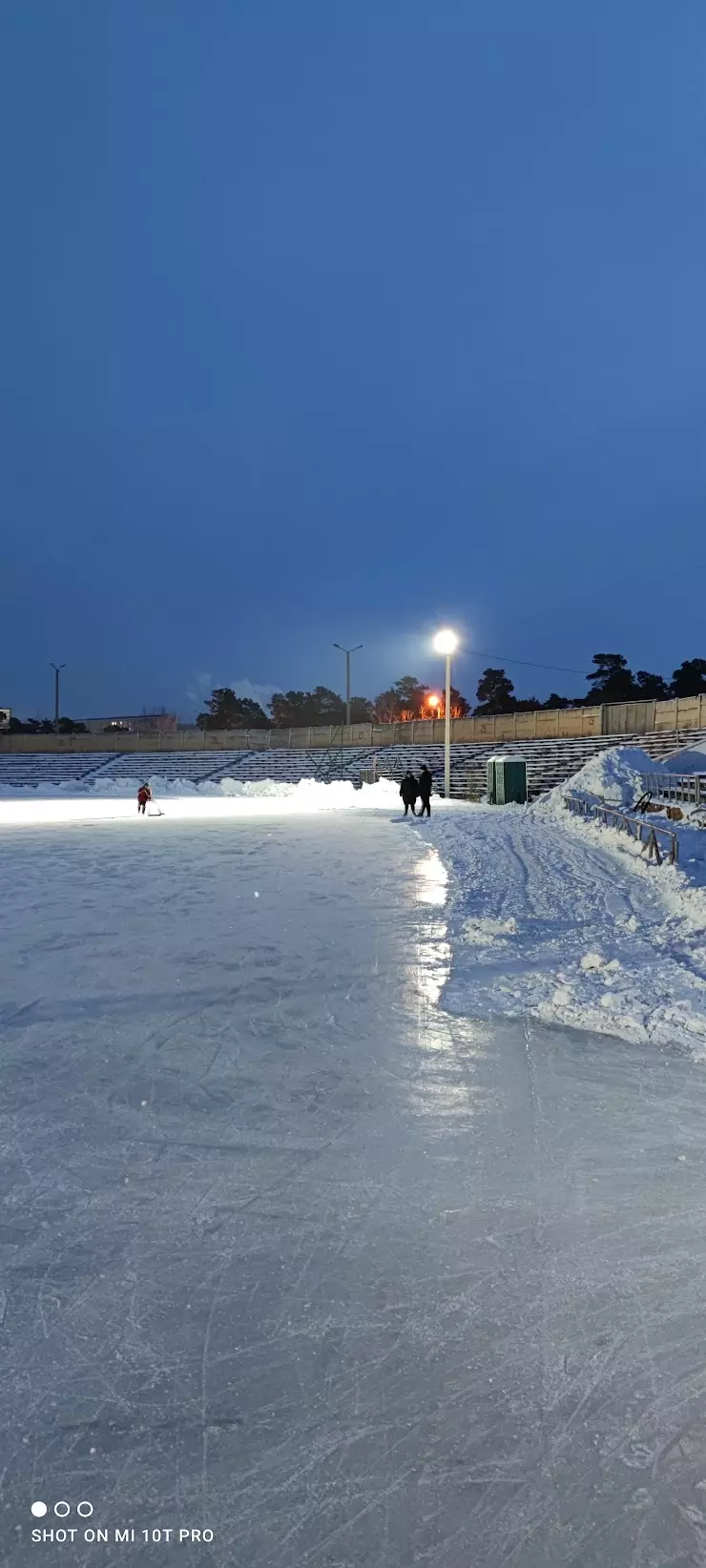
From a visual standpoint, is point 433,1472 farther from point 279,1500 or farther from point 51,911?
point 51,911

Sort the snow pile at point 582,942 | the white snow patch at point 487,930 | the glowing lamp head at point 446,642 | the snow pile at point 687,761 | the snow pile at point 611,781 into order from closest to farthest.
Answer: the snow pile at point 582,942, the white snow patch at point 487,930, the snow pile at point 611,781, the snow pile at point 687,761, the glowing lamp head at point 446,642

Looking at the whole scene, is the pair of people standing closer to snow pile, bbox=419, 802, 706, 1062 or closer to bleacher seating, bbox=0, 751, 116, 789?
snow pile, bbox=419, 802, 706, 1062

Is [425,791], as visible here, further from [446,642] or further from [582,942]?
[582,942]

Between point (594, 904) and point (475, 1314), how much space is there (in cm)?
761

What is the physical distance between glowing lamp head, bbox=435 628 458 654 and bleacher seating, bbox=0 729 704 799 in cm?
679

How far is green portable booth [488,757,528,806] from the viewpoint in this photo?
30500 millimetres

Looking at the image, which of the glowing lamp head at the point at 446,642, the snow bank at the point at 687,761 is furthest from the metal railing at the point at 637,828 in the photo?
the glowing lamp head at the point at 446,642

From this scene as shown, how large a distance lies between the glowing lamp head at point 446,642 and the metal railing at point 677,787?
36.3ft

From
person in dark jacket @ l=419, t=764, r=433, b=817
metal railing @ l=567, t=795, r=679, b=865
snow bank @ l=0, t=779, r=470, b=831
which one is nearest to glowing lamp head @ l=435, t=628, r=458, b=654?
snow bank @ l=0, t=779, r=470, b=831

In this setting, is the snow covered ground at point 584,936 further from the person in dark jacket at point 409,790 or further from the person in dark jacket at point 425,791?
the person in dark jacket at point 409,790

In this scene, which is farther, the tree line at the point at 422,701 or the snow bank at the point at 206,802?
the tree line at the point at 422,701

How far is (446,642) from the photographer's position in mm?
34375

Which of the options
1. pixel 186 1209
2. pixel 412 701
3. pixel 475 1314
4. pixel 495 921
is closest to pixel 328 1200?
pixel 186 1209

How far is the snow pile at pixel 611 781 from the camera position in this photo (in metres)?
22.9
